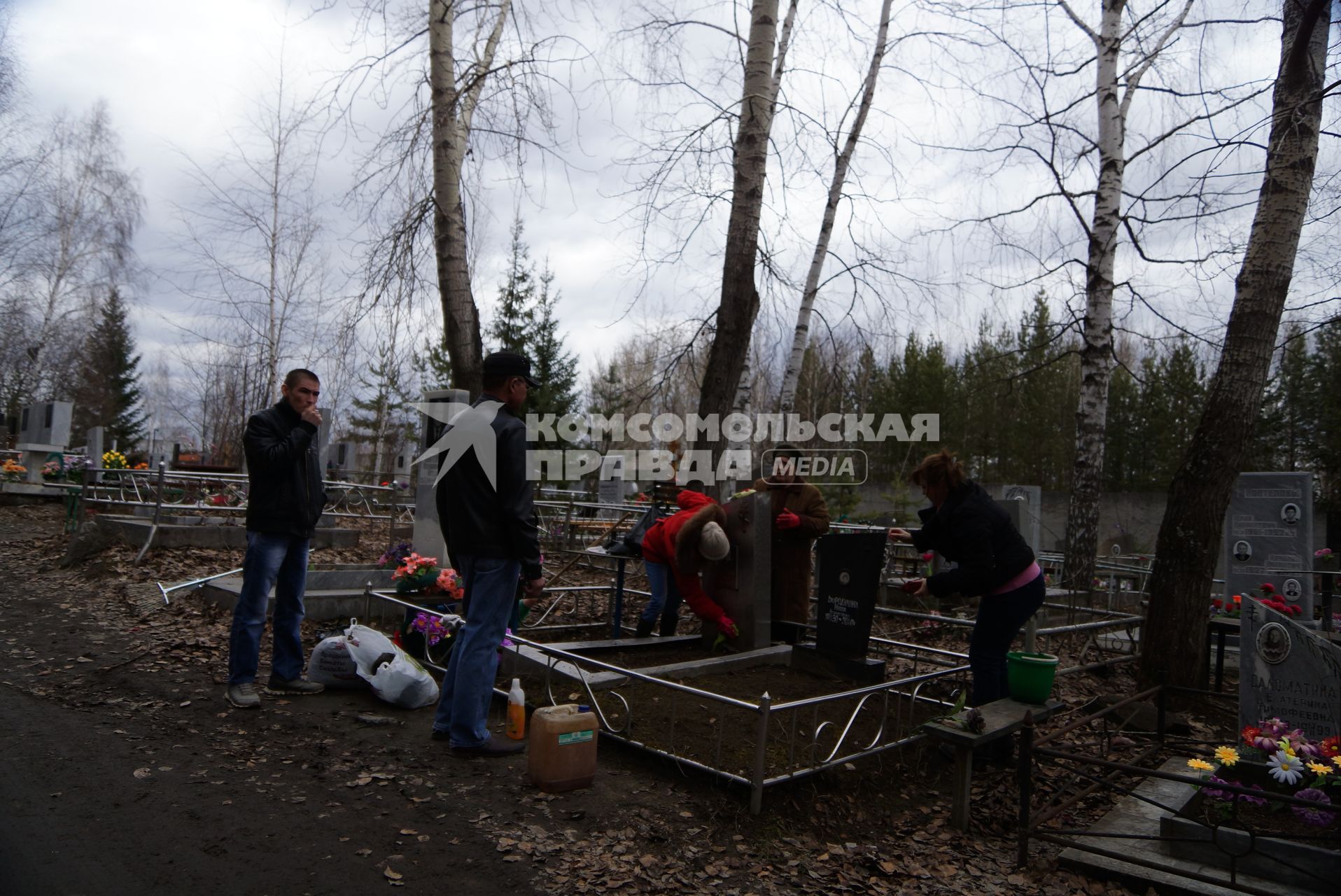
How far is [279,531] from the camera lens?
17.3 feet

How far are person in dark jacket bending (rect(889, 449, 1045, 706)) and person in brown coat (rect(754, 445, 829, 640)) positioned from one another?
5.79 feet

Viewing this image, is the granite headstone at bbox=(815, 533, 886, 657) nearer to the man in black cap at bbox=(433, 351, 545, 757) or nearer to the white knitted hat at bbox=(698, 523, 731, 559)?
the white knitted hat at bbox=(698, 523, 731, 559)

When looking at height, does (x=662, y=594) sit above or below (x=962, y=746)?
above

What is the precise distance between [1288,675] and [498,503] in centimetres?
447

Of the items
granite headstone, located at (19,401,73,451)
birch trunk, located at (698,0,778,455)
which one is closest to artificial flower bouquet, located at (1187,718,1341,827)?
birch trunk, located at (698,0,778,455)

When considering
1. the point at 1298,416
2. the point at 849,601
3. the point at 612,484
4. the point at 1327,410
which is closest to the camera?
the point at 849,601

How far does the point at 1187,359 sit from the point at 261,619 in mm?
36792

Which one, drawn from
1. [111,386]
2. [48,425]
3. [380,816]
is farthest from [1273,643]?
[111,386]

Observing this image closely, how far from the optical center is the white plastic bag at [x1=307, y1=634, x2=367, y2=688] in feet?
18.5

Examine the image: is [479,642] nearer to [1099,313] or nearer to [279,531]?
[279,531]

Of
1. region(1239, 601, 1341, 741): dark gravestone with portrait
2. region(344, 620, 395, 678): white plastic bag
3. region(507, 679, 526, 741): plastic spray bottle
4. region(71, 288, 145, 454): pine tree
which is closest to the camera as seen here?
region(1239, 601, 1341, 741): dark gravestone with portrait

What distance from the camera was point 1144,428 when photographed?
3519 centimetres

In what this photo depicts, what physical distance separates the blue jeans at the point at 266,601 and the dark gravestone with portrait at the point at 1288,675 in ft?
19.1

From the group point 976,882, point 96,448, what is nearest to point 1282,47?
point 976,882
